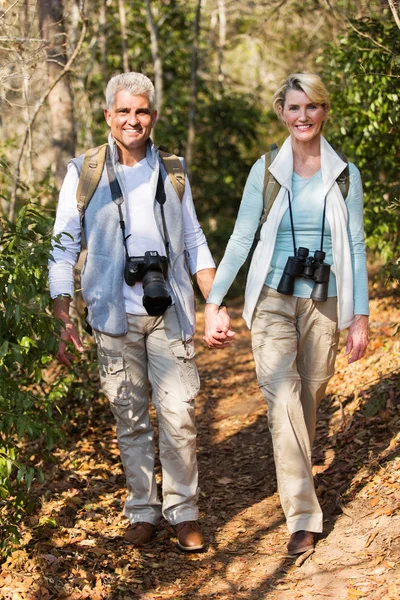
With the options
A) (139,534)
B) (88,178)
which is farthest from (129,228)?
(139,534)

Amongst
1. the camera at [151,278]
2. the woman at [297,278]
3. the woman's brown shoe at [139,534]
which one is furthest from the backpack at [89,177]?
the woman's brown shoe at [139,534]

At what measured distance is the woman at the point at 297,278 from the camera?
4.06 metres

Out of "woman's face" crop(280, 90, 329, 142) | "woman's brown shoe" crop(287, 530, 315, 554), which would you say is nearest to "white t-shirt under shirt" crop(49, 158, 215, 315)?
"woman's face" crop(280, 90, 329, 142)

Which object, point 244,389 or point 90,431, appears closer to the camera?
point 90,431

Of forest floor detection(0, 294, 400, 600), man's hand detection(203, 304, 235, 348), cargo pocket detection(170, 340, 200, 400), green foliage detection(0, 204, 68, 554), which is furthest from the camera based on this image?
cargo pocket detection(170, 340, 200, 400)

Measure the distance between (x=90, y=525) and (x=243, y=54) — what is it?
1996 cm

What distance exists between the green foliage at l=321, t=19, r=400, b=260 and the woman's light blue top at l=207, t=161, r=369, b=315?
8.38 ft

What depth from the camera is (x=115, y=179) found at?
4.18 metres

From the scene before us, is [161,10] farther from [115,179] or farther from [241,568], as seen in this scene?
[241,568]

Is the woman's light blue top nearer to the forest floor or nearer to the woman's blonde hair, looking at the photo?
the woman's blonde hair

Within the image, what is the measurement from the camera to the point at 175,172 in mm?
4344

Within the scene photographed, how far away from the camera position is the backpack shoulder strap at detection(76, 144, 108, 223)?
13.7 ft

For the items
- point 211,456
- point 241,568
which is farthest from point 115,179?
point 211,456

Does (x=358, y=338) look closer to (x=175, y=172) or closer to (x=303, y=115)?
(x=303, y=115)
